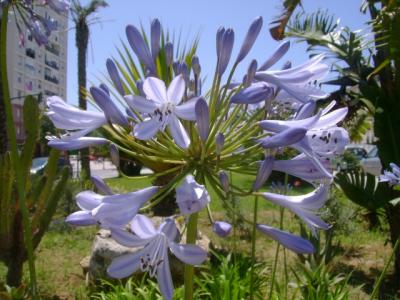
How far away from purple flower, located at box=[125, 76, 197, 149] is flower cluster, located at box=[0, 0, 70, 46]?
1.36m

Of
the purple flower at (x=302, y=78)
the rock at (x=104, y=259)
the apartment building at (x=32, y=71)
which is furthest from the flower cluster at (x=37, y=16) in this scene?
the apartment building at (x=32, y=71)

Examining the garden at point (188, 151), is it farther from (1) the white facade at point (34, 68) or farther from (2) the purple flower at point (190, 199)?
(1) the white facade at point (34, 68)

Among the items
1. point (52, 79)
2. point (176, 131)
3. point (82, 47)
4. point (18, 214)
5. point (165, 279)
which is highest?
point (52, 79)

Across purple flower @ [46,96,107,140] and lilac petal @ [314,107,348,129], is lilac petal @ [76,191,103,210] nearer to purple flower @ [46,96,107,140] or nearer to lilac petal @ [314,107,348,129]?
purple flower @ [46,96,107,140]

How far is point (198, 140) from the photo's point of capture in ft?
5.19

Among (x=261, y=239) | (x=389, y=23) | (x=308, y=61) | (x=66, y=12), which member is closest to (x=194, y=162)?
(x=308, y=61)

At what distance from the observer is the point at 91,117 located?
1464 mm

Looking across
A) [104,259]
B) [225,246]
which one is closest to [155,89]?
[104,259]

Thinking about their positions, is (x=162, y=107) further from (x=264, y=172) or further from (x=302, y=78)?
(x=302, y=78)

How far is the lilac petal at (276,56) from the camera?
5.31 feet

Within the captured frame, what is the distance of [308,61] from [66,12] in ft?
5.19

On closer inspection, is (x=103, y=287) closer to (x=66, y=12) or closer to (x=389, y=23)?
(x=66, y=12)

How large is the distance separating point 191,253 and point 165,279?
0.17 meters

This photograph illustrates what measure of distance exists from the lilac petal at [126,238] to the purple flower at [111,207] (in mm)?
49
